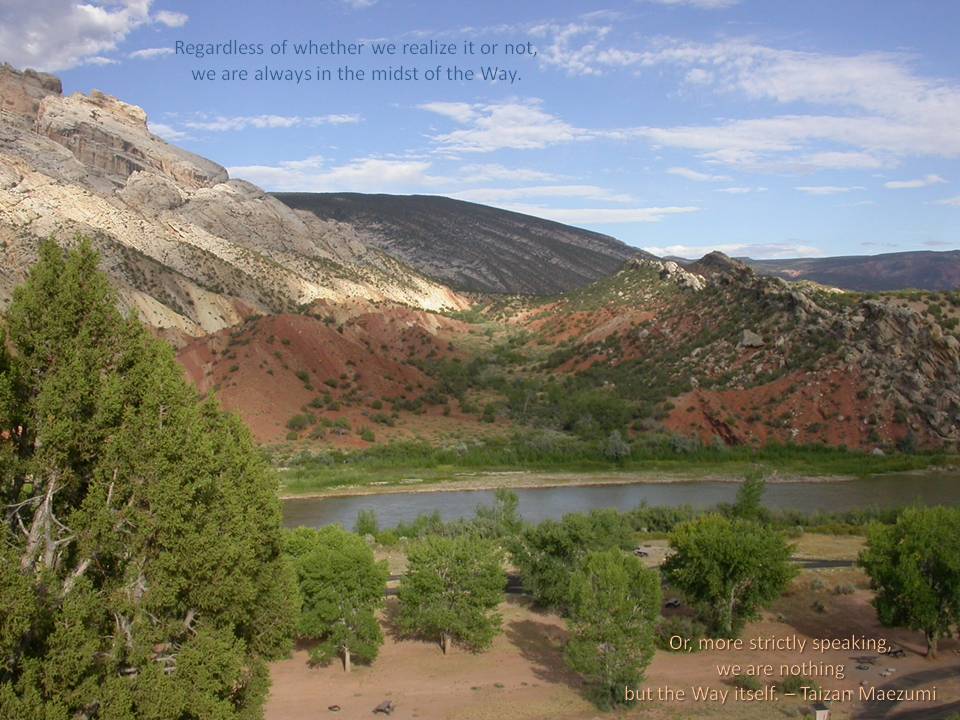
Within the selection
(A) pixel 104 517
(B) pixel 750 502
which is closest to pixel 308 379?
(B) pixel 750 502

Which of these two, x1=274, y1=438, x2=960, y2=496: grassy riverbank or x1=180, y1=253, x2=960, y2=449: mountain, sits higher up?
x1=180, y1=253, x2=960, y2=449: mountain

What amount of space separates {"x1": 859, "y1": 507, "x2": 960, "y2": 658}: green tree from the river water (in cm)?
1823

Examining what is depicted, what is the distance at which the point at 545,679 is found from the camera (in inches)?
778

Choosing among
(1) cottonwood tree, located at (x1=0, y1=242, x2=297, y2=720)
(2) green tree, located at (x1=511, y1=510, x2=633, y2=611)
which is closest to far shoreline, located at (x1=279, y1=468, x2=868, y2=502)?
(2) green tree, located at (x1=511, y1=510, x2=633, y2=611)

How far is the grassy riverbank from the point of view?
48594 mm

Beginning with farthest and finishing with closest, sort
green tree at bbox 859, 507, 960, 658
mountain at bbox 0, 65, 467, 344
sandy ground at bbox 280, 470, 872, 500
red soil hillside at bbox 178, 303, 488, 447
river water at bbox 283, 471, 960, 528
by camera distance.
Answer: mountain at bbox 0, 65, 467, 344 < red soil hillside at bbox 178, 303, 488, 447 < sandy ground at bbox 280, 470, 872, 500 < river water at bbox 283, 471, 960, 528 < green tree at bbox 859, 507, 960, 658

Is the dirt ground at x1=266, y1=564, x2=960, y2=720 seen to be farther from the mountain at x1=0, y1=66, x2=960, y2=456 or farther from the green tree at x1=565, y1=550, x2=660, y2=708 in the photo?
the mountain at x1=0, y1=66, x2=960, y2=456

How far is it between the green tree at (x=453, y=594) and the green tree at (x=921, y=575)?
9.22m

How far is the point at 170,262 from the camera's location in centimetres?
8181

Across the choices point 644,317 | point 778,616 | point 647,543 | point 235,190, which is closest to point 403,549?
point 647,543

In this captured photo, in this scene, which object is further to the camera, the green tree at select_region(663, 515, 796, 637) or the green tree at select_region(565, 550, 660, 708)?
the green tree at select_region(663, 515, 796, 637)

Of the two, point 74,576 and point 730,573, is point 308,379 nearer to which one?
point 730,573

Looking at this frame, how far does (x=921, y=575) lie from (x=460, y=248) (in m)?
162

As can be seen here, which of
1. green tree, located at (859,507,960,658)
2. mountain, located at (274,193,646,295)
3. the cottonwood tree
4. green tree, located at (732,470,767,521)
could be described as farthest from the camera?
mountain, located at (274,193,646,295)
